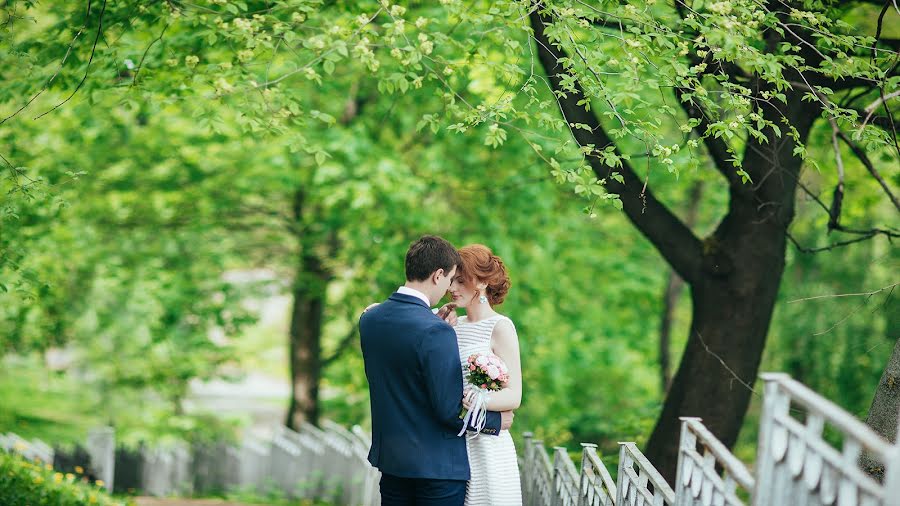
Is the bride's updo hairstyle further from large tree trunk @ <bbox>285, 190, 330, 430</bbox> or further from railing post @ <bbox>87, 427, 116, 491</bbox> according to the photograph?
large tree trunk @ <bbox>285, 190, 330, 430</bbox>

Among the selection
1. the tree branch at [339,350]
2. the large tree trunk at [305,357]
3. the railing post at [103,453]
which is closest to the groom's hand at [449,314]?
the railing post at [103,453]

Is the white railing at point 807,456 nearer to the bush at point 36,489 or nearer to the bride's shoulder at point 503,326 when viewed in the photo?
the bride's shoulder at point 503,326

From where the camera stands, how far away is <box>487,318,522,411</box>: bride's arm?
424cm

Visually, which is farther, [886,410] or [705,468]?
[886,410]

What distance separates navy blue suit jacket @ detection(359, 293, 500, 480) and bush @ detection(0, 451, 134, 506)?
442 cm

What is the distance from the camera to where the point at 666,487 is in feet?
11.8

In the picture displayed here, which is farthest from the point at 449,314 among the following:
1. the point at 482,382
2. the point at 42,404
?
the point at 42,404

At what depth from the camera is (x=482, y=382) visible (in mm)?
4094

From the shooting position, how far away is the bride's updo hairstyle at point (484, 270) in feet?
15.1

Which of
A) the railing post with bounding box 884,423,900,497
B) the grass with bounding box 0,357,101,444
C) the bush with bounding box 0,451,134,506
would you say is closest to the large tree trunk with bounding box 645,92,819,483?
the railing post with bounding box 884,423,900,497

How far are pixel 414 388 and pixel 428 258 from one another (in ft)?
1.94

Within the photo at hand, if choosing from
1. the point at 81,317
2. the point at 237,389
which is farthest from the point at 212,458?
the point at 237,389

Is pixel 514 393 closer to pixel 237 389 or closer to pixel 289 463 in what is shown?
pixel 289 463

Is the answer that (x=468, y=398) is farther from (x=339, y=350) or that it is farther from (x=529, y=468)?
(x=339, y=350)
